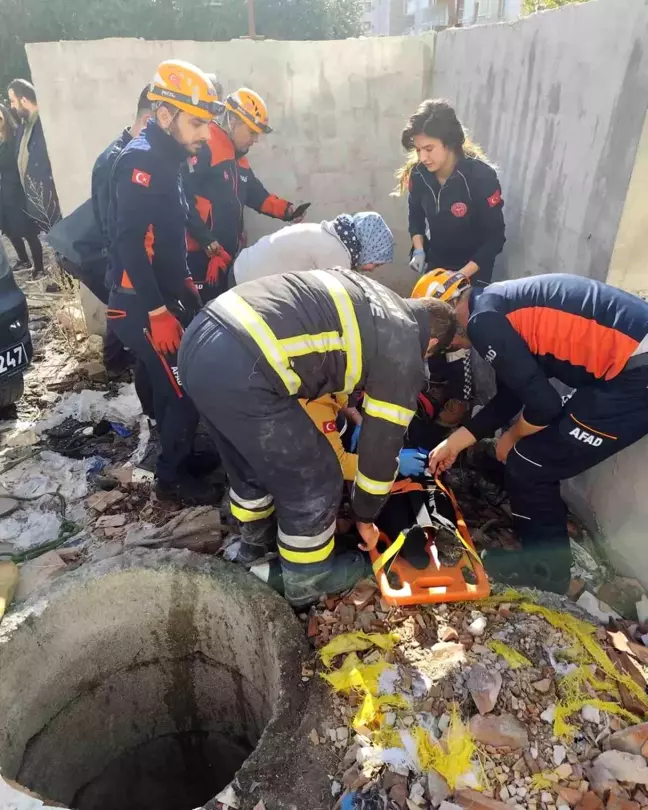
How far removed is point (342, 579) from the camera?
2459 millimetres

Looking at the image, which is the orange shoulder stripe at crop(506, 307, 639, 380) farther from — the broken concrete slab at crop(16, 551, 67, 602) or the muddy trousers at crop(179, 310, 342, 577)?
the broken concrete slab at crop(16, 551, 67, 602)

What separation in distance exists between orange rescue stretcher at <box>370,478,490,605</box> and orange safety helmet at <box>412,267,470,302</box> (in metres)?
0.93

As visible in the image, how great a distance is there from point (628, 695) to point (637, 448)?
1.03m

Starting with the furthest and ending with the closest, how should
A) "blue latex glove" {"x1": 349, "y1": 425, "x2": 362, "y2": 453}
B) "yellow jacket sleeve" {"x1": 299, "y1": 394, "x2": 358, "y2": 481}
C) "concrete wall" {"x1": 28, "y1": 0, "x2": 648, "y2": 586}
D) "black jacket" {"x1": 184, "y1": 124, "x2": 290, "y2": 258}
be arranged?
1. "black jacket" {"x1": 184, "y1": 124, "x2": 290, "y2": 258}
2. "blue latex glove" {"x1": 349, "y1": 425, "x2": 362, "y2": 453}
3. "concrete wall" {"x1": 28, "y1": 0, "x2": 648, "y2": 586}
4. "yellow jacket sleeve" {"x1": 299, "y1": 394, "x2": 358, "y2": 481}

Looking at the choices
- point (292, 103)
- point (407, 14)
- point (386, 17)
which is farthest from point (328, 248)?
point (386, 17)

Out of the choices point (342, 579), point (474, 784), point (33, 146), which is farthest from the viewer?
point (33, 146)

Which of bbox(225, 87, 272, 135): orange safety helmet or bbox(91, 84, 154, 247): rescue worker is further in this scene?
bbox(225, 87, 272, 135): orange safety helmet

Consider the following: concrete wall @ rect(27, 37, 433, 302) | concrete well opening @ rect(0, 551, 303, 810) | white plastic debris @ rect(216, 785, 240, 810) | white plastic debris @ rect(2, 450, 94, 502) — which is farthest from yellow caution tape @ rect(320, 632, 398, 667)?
concrete wall @ rect(27, 37, 433, 302)

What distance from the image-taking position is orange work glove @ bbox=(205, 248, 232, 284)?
3.85m

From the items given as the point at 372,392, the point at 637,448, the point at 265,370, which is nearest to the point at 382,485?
the point at 372,392

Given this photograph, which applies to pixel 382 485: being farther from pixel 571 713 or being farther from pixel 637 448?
pixel 637 448

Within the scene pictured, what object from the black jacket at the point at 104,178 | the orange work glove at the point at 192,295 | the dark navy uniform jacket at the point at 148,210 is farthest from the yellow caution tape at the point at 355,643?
the black jacket at the point at 104,178

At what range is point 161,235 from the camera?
2850 millimetres

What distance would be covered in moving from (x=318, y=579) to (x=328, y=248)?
141 centimetres
